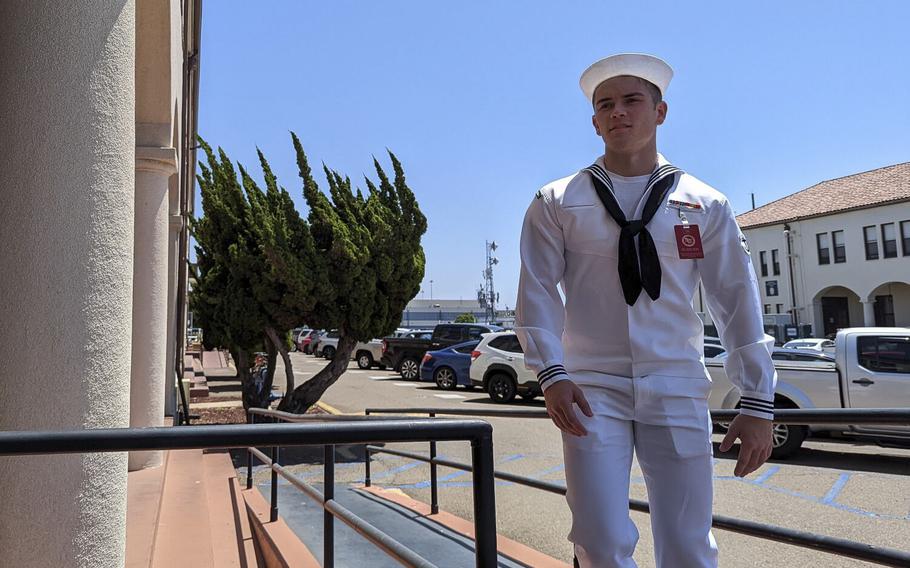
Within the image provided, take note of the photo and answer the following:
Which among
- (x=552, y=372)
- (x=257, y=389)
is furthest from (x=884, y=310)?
(x=552, y=372)

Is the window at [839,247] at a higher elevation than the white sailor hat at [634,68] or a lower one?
higher

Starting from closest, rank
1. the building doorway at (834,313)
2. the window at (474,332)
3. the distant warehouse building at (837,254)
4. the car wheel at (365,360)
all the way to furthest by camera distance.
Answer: the window at (474,332), the car wheel at (365,360), the distant warehouse building at (837,254), the building doorway at (834,313)

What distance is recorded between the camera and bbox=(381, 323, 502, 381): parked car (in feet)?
71.8

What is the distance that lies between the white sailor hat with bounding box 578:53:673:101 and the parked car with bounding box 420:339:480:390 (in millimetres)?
16934

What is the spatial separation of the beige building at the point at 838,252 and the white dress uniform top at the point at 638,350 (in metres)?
37.8

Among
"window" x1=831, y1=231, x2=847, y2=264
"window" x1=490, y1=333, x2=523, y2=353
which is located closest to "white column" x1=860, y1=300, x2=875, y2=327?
"window" x1=831, y1=231, x2=847, y2=264

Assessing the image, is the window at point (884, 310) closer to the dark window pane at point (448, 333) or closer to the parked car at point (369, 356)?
the dark window pane at point (448, 333)

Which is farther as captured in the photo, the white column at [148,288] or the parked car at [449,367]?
the parked car at [449,367]

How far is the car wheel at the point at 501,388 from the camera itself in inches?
618

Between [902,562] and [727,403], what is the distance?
787cm

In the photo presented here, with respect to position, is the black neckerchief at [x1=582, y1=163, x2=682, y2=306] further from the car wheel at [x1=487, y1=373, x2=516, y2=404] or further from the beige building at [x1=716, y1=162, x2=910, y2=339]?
the beige building at [x1=716, y1=162, x2=910, y2=339]

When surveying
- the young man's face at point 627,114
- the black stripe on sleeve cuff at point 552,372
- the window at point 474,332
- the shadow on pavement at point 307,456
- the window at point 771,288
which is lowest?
the shadow on pavement at point 307,456

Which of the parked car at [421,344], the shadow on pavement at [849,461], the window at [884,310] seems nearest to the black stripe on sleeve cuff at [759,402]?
the shadow on pavement at [849,461]

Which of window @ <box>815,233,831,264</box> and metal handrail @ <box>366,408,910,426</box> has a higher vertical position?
window @ <box>815,233,831,264</box>
